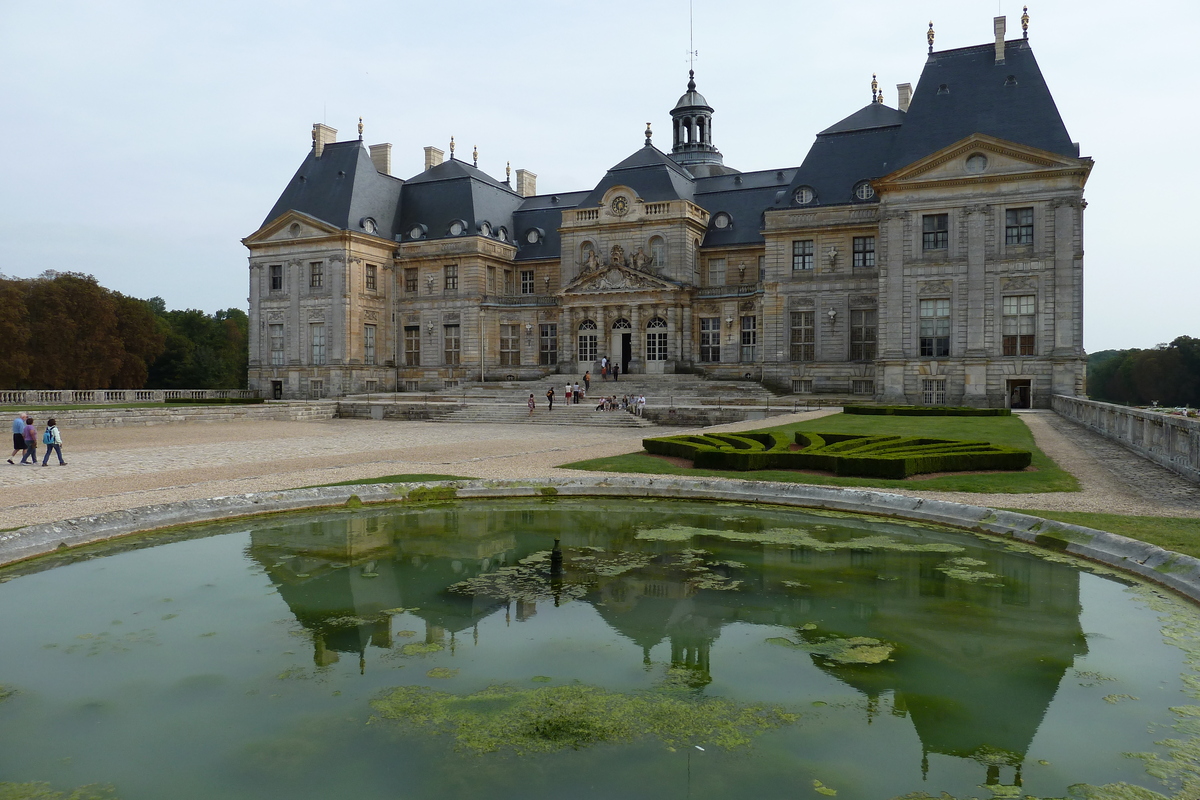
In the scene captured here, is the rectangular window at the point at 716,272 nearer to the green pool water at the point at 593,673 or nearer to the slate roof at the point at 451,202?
the slate roof at the point at 451,202

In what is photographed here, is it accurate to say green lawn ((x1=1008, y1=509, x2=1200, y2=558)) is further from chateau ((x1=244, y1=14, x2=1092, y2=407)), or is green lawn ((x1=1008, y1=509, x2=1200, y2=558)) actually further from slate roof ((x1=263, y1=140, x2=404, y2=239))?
slate roof ((x1=263, y1=140, x2=404, y2=239))

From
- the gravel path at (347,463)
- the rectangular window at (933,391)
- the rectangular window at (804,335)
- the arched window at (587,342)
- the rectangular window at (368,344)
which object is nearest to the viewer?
the gravel path at (347,463)

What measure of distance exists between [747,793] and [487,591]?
189 inches

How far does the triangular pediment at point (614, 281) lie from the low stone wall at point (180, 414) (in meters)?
18.1

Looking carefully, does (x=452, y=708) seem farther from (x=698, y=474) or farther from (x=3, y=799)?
(x=698, y=474)

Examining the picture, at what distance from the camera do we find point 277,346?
191 ft

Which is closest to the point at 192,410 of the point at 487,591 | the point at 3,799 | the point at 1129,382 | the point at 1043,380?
the point at 487,591

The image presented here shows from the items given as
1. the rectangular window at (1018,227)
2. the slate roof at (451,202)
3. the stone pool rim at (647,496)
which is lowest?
the stone pool rim at (647,496)

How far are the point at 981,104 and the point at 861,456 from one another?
33.2m

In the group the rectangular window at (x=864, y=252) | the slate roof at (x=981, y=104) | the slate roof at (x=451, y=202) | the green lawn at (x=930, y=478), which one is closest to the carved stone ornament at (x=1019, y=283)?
the slate roof at (x=981, y=104)

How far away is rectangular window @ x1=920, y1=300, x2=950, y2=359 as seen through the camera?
4169cm

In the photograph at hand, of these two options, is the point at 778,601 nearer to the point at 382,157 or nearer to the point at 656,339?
the point at 656,339

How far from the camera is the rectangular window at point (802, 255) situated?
47.8 m

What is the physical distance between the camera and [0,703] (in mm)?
6094
